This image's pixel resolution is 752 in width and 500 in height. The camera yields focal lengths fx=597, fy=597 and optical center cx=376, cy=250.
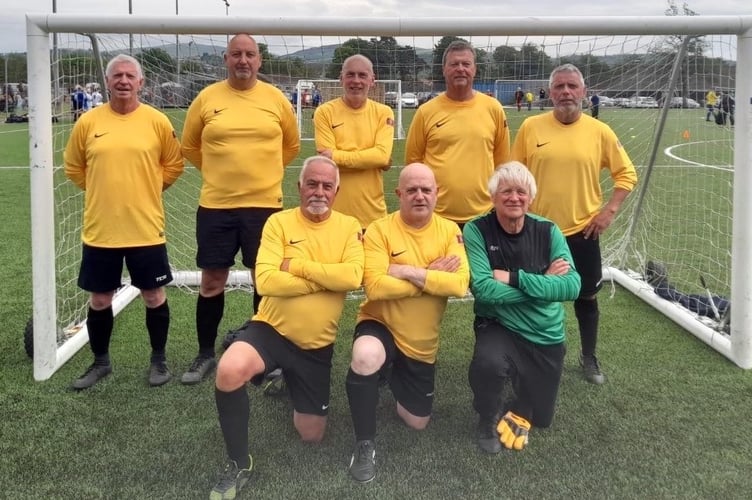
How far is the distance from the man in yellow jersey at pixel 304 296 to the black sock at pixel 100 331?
52.5 inches

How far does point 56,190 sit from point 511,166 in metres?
3.44

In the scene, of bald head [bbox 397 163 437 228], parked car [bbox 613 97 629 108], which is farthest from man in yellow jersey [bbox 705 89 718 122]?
bald head [bbox 397 163 437 228]

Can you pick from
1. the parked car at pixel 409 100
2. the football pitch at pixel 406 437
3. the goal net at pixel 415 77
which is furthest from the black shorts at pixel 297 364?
the parked car at pixel 409 100

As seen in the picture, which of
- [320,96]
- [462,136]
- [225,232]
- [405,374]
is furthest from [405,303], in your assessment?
[320,96]

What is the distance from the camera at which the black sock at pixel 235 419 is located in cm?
271

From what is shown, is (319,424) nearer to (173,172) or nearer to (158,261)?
(158,261)

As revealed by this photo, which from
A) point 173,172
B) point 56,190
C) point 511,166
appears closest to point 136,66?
point 173,172

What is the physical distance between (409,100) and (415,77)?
16.3 inches

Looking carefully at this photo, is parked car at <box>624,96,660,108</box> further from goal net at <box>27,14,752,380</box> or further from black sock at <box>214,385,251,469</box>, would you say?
black sock at <box>214,385,251,469</box>

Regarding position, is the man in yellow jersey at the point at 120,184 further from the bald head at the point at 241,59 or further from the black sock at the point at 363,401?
the black sock at the point at 363,401

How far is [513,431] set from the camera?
3.18 metres

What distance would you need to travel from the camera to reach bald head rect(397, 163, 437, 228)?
119 inches

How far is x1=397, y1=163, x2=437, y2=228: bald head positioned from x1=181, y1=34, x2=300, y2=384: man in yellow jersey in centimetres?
102

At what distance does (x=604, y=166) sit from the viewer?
376cm
